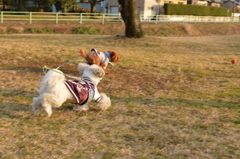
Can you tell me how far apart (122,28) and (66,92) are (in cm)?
2152

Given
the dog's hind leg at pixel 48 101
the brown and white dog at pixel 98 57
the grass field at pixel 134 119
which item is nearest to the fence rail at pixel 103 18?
the brown and white dog at pixel 98 57

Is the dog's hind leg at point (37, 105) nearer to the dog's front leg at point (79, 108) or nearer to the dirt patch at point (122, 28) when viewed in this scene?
the dog's front leg at point (79, 108)

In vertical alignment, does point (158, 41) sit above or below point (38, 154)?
above

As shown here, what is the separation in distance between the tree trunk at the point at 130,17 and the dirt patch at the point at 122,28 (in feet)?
30.7

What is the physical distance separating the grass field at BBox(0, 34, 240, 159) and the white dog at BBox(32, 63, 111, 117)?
0.61ft

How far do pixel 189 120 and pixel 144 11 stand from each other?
38287 millimetres

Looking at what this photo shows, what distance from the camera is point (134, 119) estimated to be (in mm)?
4316

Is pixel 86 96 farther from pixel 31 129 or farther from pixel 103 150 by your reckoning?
pixel 103 150

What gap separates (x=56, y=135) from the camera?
3645mm

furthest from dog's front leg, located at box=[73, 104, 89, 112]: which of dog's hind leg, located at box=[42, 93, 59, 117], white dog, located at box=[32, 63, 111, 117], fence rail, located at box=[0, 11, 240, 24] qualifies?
fence rail, located at box=[0, 11, 240, 24]

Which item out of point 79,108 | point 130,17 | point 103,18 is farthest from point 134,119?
point 103,18

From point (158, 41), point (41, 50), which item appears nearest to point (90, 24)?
point (158, 41)

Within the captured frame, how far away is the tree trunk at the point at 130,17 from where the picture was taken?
13.0 m

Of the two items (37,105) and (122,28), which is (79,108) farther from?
(122,28)
